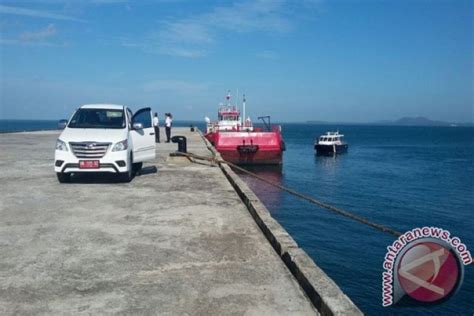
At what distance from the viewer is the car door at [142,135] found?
36.2 feet

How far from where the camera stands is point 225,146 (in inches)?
1162

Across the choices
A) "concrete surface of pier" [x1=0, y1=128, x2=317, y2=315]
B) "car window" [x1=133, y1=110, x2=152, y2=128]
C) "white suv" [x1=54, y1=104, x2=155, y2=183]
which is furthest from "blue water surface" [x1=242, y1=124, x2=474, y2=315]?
"car window" [x1=133, y1=110, x2=152, y2=128]

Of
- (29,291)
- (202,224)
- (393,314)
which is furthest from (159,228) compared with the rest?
(393,314)

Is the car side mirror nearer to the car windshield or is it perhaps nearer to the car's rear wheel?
the car windshield

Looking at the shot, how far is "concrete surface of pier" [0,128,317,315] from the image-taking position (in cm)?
403

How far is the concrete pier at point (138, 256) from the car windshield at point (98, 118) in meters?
2.05

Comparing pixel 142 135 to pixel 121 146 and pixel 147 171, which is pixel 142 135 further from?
pixel 147 171

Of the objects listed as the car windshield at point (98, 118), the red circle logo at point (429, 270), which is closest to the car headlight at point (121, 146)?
the car windshield at point (98, 118)

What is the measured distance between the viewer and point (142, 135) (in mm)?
11414

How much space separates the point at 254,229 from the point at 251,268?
169 cm

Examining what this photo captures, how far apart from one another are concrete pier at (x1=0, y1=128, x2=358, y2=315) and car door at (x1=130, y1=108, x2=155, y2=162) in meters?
1.89

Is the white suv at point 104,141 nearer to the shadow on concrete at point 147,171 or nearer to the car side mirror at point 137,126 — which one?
the car side mirror at point 137,126

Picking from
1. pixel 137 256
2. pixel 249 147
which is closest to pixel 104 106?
pixel 137 256

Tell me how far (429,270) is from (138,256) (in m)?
3.38
